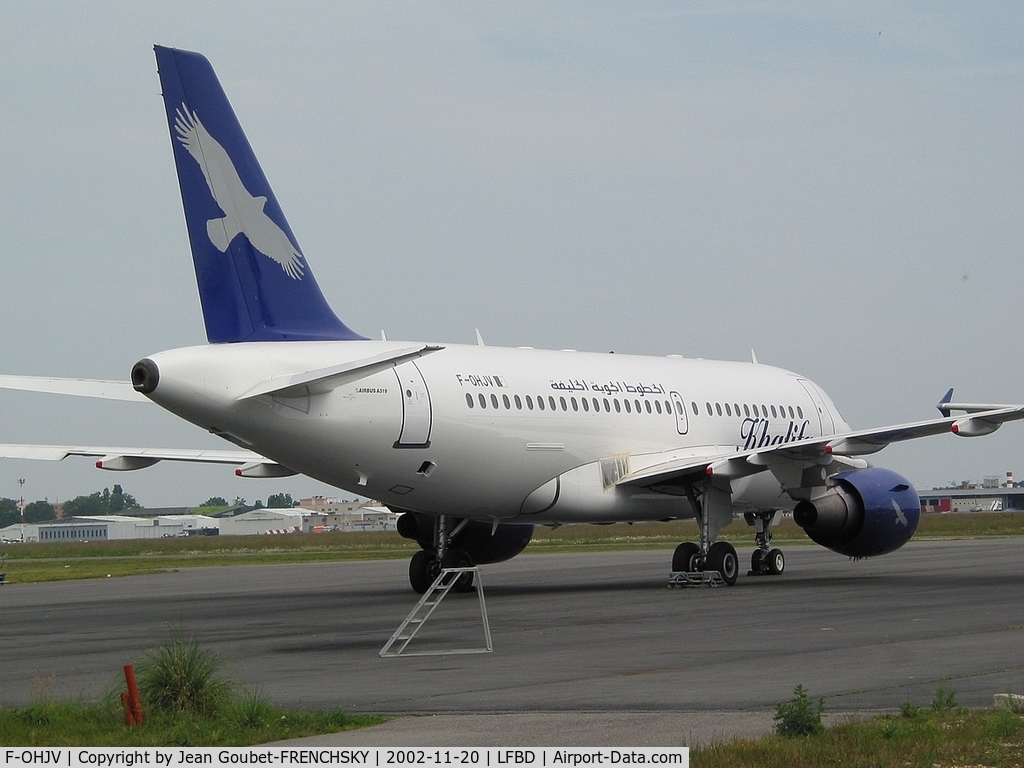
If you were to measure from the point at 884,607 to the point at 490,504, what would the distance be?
6.75 metres

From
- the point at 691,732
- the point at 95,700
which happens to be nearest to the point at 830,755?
the point at 691,732

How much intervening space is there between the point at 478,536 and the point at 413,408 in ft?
18.3

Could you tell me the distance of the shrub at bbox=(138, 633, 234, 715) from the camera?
11.0m

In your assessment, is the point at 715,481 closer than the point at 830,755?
No

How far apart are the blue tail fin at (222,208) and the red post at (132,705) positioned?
10459 mm

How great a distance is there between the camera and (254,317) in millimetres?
20656

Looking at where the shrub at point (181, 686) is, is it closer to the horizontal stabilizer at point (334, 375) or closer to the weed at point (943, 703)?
the weed at point (943, 703)

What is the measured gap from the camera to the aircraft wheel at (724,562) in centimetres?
2541

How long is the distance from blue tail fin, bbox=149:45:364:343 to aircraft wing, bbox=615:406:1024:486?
25.5ft

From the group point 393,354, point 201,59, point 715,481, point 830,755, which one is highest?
point 201,59

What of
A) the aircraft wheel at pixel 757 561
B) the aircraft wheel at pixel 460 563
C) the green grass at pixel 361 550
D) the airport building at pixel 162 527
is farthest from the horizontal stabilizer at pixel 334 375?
the airport building at pixel 162 527

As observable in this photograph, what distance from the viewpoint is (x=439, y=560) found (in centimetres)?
2592

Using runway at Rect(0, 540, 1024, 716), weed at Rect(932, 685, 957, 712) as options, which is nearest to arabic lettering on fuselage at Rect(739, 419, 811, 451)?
runway at Rect(0, 540, 1024, 716)

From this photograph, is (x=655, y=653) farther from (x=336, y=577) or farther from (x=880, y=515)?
(x=336, y=577)
